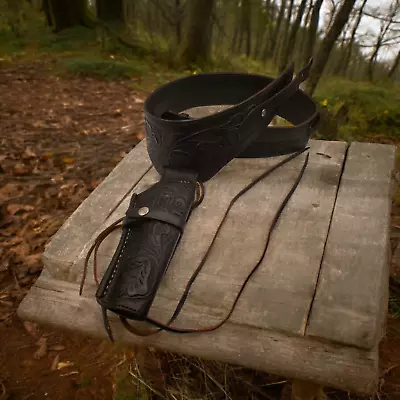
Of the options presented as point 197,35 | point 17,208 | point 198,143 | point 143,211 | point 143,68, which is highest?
point 198,143

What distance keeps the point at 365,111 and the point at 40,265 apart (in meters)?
3.90

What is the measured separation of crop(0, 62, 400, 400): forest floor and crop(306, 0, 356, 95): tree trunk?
1676 millimetres

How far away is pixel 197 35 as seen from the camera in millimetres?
5910

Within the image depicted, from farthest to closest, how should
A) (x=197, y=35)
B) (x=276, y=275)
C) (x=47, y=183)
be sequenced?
(x=197, y=35) → (x=47, y=183) → (x=276, y=275)

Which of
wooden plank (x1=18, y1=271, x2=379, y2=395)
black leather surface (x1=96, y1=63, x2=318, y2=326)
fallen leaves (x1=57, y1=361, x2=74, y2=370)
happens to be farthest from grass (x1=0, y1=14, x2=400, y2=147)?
wooden plank (x1=18, y1=271, x2=379, y2=395)

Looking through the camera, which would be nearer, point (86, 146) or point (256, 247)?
point (256, 247)

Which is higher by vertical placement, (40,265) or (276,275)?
(276,275)

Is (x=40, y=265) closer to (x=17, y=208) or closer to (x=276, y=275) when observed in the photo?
(x=17, y=208)

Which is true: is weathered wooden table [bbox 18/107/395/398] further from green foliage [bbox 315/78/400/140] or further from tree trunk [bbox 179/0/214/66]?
tree trunk [bbox 179/0/214/66]

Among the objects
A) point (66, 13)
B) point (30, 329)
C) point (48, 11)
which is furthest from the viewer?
point (48, 11)

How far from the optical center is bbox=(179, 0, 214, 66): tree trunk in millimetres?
5773

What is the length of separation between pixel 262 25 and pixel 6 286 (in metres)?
16.0

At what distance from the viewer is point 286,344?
876 millimetres

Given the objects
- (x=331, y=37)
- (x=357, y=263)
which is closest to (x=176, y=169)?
(x=357, y=263)
